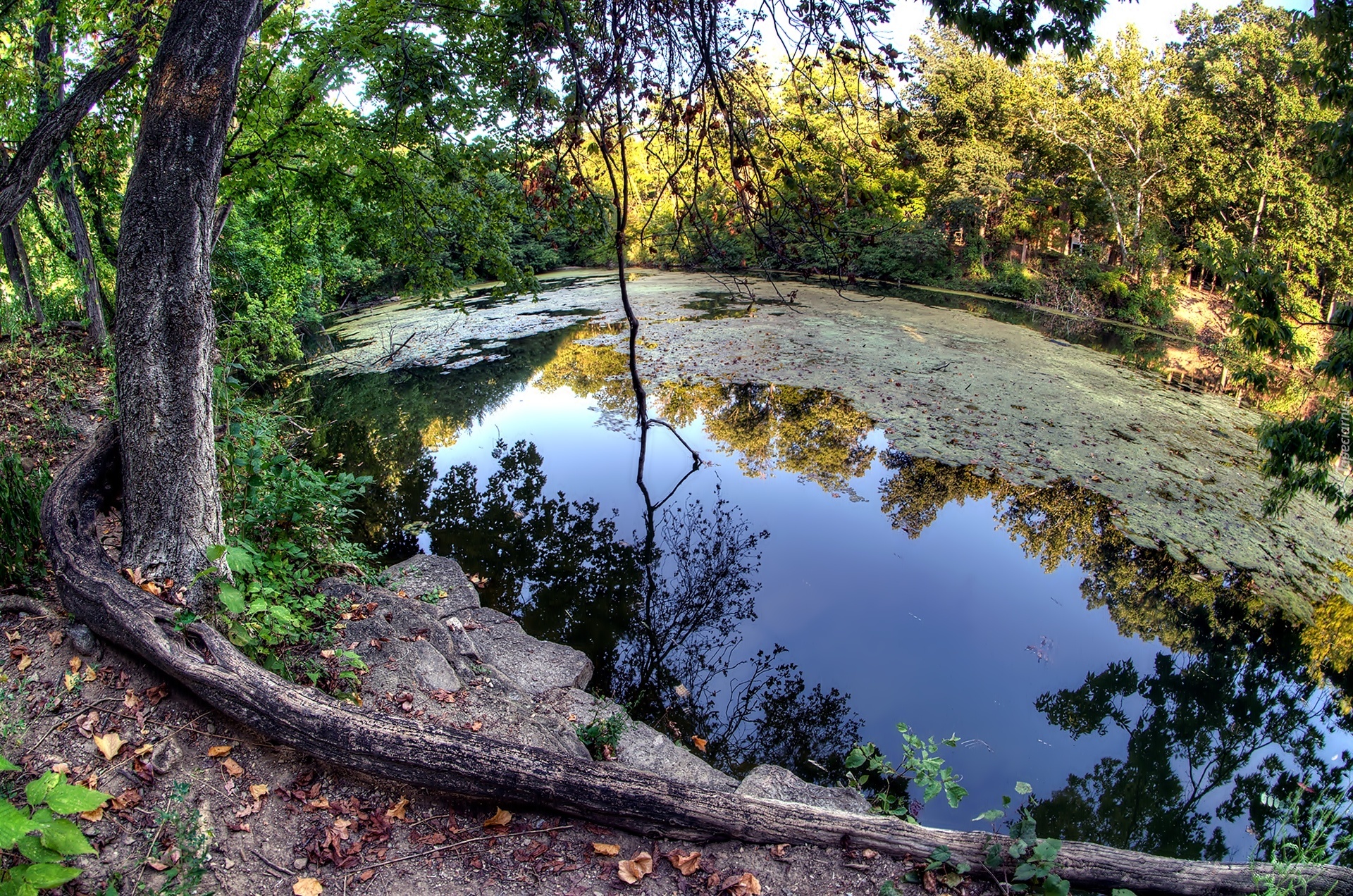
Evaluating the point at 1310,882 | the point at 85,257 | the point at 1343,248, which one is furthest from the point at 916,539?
the point at 1343,248

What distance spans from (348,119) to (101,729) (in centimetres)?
680

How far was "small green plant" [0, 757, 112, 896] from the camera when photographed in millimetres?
1365

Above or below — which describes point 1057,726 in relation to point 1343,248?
below

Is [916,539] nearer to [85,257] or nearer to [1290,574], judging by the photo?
[1290,574]

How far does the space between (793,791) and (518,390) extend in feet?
29.3

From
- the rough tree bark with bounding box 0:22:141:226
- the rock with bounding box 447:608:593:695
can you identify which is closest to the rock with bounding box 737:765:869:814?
the rock with bounding box 447:608:593:695

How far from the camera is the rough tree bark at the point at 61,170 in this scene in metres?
5.96

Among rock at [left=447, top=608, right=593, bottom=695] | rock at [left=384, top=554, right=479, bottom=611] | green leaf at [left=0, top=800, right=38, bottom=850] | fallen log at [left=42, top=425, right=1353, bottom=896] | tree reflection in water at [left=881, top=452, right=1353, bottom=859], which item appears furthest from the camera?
rock at [left=384, top=554, right=479, bottom=611]

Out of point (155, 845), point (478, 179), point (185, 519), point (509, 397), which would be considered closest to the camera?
point (155, 845)

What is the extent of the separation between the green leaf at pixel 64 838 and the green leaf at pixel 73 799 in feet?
0.07

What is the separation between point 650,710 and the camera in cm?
434

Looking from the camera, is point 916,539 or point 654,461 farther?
point 654,461

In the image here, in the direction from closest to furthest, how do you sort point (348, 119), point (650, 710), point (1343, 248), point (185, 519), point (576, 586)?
point (185, 519) → point (650, 710) → point (576, 586) → point (348, 119) → point (1343, 248)

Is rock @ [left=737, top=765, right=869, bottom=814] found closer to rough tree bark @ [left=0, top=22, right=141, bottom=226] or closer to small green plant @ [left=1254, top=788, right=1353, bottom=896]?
small green plant @ [left=1254, top=788, right=1353, bottom=896]
